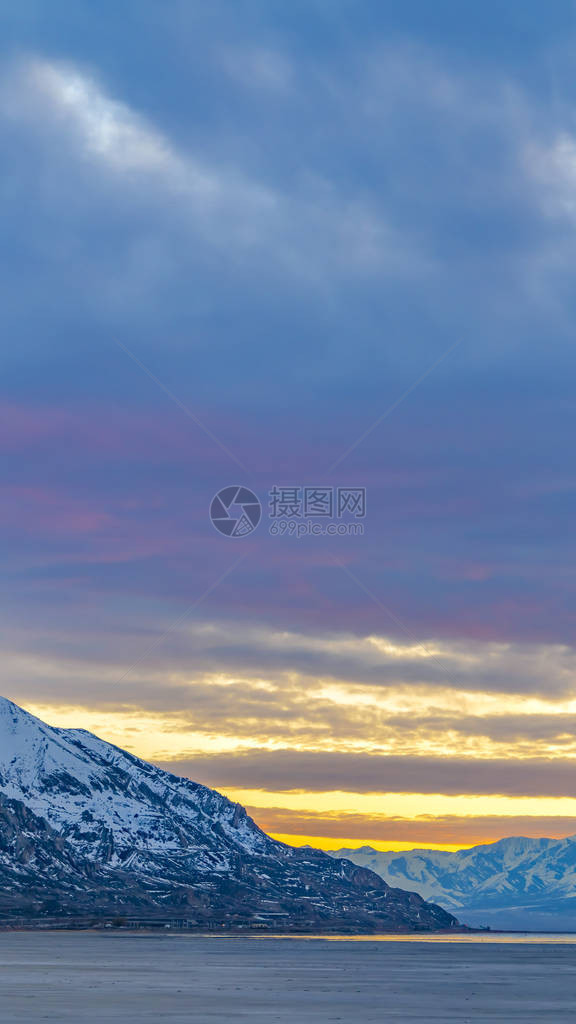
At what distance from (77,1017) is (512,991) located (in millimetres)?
82491

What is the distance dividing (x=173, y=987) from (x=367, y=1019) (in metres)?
56.1

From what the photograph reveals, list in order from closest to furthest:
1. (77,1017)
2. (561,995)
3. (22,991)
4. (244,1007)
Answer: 1. (77,1017)
2. (244,1007)
3. (22,991)
4. (561,995)

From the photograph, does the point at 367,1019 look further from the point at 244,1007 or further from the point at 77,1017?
the point at 77,1017

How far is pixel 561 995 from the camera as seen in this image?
162 m

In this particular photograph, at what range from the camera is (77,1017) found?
4254 inches

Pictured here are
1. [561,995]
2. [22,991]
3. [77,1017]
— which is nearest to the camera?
A: [77,1017]

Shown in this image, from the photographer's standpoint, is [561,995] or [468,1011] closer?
[468,1011]

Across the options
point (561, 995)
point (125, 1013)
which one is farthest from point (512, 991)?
point (125, 1013)

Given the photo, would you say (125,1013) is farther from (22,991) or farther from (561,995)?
(561,995)

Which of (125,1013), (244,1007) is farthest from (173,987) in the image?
(125,1013)

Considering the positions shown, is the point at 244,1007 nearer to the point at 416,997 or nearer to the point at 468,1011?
the point at 468,1011

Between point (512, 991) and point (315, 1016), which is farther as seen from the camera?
point (512, 991)

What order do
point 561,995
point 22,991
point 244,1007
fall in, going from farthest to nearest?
point 561,995 → point 22,991 → point 244,1007

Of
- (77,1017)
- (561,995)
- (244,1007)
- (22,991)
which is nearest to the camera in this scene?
(77,1017)
